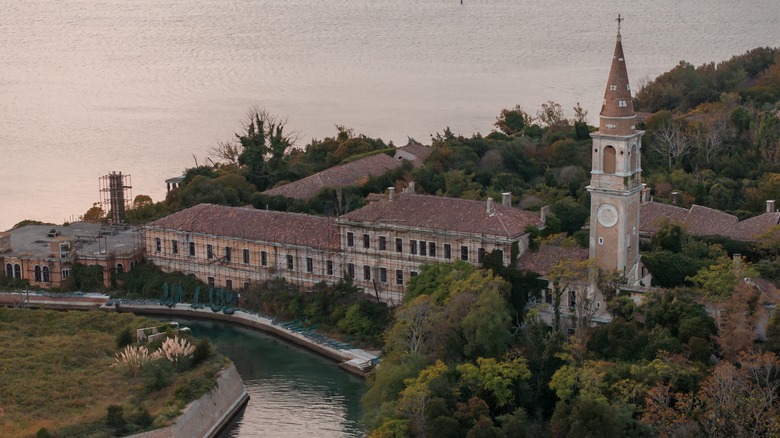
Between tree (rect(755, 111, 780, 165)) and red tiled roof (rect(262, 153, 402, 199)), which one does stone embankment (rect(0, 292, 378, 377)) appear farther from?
tree (rect(755, 111, 780, 165))

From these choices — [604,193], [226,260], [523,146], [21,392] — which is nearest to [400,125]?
[523,146]

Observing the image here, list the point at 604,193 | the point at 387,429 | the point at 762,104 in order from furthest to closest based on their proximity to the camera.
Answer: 1. the point at 762,104
2. the point at 604,193
3. the point at 387,429

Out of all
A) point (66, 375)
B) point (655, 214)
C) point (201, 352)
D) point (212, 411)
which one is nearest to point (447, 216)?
point (655, 214)

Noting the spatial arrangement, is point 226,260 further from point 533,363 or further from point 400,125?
point 400,125

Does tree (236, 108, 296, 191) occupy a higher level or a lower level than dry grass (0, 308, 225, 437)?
higher

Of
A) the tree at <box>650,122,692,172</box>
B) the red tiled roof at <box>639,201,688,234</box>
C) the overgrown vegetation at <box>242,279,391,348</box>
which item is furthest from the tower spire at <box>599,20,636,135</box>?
the tree at <box>650,122,692,172</box>

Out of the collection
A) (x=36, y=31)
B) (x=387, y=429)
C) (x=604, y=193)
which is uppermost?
(x=36, y=31)
